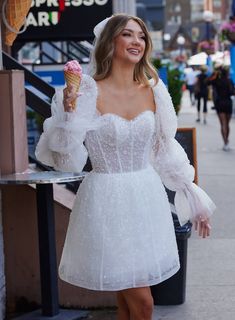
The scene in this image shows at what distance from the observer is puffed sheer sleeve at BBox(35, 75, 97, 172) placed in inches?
158

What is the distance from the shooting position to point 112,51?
4.14 meters

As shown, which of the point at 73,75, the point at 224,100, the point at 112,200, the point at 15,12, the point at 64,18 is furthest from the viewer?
the point at 224,100

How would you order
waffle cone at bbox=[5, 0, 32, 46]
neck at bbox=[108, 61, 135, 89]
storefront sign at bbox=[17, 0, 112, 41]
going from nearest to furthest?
neck at bbox=[108, 61, 135, 89], waffle cone at bbox=[5, 0, 32, 46], storefront sign at bbox=[17, 0, 112, 41]

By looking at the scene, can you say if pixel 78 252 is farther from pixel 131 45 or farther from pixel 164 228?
pixel 131 45

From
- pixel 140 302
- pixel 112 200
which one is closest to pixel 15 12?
pixel 112 200

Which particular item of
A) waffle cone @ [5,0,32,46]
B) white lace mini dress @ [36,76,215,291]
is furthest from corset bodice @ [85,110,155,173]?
waffle cone @ [5,0,32,46]

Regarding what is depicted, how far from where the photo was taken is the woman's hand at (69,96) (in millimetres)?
3945

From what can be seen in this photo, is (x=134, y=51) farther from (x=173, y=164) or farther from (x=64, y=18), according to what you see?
(x=64, y=18)

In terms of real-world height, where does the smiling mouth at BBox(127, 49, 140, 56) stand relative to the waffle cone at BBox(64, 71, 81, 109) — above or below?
above

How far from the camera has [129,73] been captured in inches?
166

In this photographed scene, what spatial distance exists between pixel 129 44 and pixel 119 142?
0.51 metres

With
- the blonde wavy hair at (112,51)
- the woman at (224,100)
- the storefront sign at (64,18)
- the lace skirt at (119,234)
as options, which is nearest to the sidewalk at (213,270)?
the lace skirt at (119,234)

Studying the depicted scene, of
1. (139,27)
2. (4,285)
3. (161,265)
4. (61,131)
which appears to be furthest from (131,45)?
(4,285)

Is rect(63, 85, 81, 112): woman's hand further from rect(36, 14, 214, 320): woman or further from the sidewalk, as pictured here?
the sidewalk
